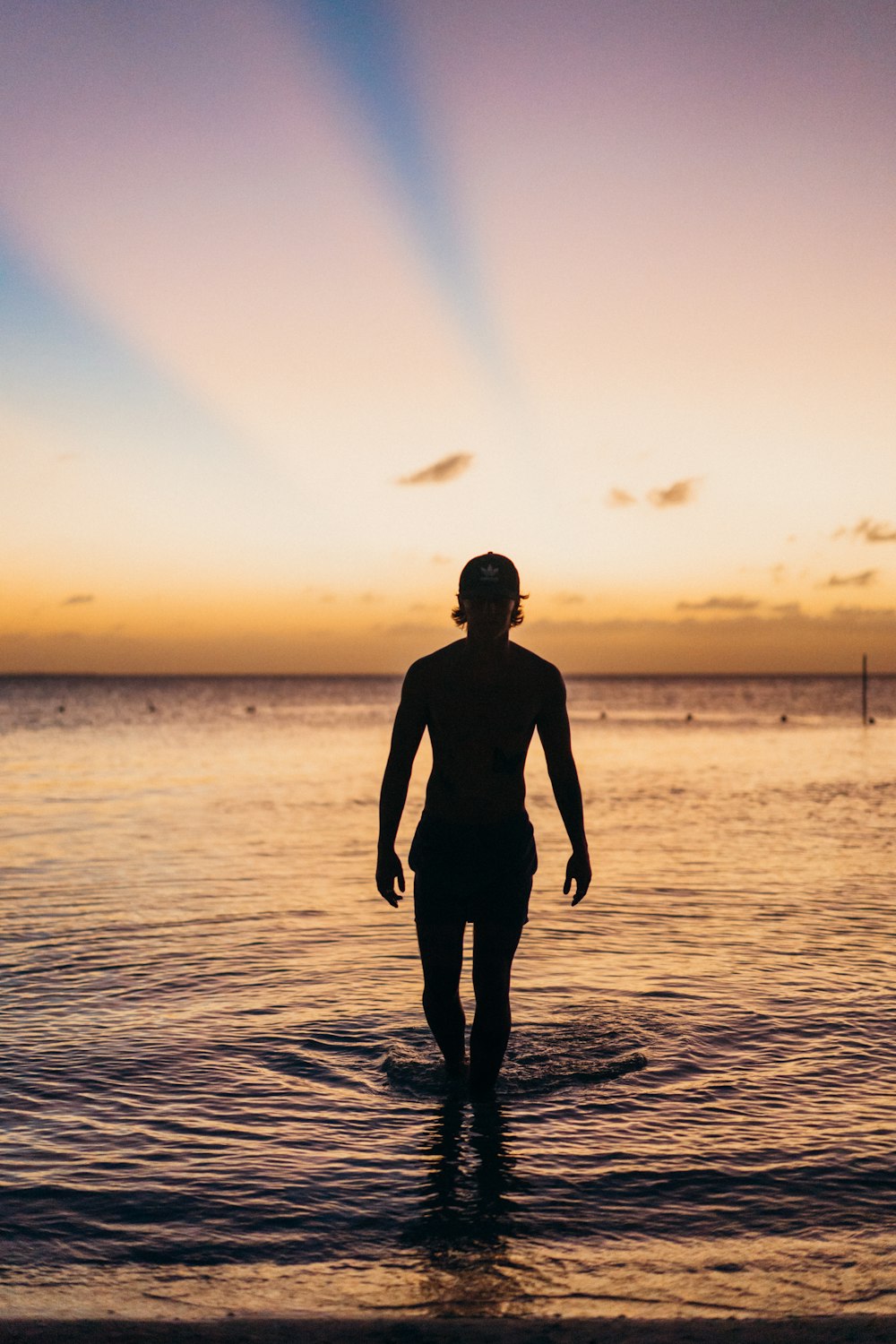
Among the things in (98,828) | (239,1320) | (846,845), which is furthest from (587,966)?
(98,828)

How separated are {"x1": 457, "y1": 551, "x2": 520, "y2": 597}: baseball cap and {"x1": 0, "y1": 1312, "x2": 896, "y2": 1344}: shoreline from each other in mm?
3024

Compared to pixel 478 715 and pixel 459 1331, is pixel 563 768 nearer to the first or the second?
pixel 478 715

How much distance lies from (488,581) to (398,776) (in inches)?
41.3

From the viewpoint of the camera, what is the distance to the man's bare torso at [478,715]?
223 inches

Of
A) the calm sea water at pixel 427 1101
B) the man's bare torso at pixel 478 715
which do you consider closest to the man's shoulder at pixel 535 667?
the man's bare torso at pixel 478 715

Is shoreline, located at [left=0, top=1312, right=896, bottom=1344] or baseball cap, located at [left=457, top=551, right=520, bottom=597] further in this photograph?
baseball cap, located at [left=457, top=551, right=520, bottom=597]

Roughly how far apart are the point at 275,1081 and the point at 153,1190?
149 centimetres

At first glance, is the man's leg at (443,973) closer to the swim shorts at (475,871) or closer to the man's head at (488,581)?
the swim shorts at (475,871)

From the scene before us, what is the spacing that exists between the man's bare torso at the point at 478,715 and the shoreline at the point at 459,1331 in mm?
2406

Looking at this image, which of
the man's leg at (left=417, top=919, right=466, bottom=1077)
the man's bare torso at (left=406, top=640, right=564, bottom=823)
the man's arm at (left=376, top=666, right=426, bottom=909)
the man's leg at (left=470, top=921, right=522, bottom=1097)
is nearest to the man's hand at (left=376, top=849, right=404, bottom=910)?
the man's arm at (left=376, top=666, right=426, bottom=909)

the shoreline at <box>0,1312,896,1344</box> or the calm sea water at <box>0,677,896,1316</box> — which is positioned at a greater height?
the shoreline at <box>0,1312,896,1344</box>

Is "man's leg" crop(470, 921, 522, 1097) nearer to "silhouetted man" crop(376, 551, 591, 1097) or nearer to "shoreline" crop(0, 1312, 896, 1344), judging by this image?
"silhouetted man" crop(376, 551, 591, 1097)

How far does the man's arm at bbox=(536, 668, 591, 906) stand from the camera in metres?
5.73

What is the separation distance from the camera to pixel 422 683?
568cm
